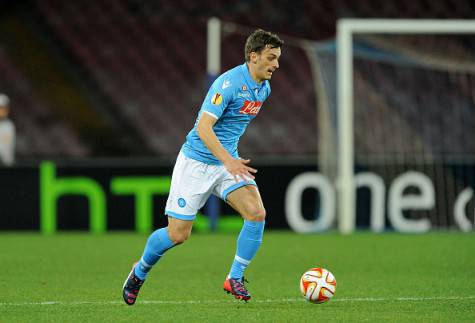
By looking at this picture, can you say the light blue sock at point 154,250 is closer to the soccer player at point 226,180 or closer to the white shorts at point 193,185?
the soccer player at point 226,180

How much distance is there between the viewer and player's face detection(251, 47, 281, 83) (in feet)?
20.6

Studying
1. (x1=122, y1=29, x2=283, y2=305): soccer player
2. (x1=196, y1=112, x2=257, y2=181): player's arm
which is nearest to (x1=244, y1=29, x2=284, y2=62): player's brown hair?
(x1=122, y1=29, x2=283, y2=305): soccer player

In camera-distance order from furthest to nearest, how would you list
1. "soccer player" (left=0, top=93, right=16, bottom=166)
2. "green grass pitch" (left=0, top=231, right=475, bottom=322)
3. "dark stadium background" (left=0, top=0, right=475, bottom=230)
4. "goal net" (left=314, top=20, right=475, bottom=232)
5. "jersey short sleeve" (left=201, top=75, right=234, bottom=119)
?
"dark stadium background" (left=0, top=0, right=475, bottom=230)
"soccer player" (left=0, top=93, right=16, bottom=166)
"goal net" (left=314, top=20, right=475, bottom=232)
"jersey short sleeve" (left=201, top=75, right=234, bottom=119)
"green grass pitch" (left=0, top=231, right=475, bottom=322)

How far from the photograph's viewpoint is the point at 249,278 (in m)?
7.91

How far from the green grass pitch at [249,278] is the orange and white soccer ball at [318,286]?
6 centimetres

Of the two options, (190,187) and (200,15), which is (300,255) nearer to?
(190,187)

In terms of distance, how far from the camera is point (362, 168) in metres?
13.0

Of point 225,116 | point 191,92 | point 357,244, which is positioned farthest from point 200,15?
point 225,116

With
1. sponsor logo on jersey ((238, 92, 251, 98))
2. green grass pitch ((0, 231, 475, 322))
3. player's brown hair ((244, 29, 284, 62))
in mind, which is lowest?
green grass pitch ((0, 231, 475, 322))

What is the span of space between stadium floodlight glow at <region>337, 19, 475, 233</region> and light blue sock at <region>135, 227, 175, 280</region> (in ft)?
20.7

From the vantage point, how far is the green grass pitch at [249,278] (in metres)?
5.83

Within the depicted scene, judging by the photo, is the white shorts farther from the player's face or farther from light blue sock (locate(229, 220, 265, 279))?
the player's face

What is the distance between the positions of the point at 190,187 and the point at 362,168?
690cm

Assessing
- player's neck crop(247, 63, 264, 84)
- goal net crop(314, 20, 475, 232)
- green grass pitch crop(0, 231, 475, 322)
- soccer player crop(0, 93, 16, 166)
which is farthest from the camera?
soccer player crop(0, 93, 16, 166)
